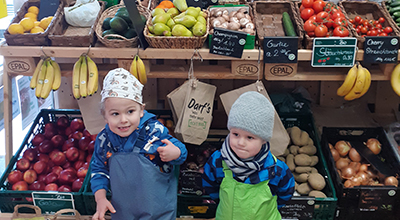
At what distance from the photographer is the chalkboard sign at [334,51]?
2.24 metres

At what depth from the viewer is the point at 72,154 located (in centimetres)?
265

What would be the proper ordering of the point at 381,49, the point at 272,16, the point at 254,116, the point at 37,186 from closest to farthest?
the point at 254,116
the point at 381,49
the point at 37,186
the point at 272,16

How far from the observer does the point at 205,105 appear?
2404 millimetres

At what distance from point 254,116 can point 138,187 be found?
0.70 m

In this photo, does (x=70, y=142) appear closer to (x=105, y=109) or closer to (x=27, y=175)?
(x=27, y=175)

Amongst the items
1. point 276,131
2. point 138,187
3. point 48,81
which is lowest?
point 276,131

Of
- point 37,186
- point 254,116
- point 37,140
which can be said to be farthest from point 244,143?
point 37,140

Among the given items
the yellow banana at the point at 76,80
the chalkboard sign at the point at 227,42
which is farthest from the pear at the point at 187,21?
the yellow banana at the point at 76,80

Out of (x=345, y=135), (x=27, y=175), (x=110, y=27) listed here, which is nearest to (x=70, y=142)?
(x=27, y=175)

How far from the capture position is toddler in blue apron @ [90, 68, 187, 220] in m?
1.77

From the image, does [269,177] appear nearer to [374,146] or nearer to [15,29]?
[374,146]

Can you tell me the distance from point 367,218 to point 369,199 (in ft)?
0.51

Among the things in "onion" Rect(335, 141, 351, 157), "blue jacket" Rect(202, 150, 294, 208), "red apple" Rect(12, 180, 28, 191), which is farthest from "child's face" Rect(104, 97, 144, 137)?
"onion" Rect(335, 141, 351, 157)

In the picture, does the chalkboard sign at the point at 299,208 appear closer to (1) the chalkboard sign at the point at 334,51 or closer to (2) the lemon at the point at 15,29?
(1) the chalkboard sign at the point at 334,51
